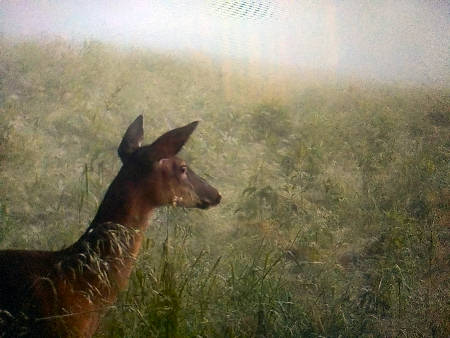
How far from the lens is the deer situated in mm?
2600

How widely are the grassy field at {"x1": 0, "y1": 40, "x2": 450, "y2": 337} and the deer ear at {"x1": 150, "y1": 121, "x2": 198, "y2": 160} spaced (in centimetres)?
67

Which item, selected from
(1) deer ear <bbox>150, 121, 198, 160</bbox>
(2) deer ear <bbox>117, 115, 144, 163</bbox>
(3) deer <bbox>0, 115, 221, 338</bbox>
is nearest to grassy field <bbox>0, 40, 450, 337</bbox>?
(3) deer <bbox>0, 115, 221, 338</bbox>

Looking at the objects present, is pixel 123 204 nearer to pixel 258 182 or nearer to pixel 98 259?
pixel 98 259

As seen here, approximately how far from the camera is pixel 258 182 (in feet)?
12.6

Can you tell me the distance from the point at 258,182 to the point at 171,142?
1241 millimetres

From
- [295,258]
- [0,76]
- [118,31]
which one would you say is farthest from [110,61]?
[295,258]

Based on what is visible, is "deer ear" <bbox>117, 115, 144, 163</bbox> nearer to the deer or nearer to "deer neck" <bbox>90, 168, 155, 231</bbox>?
the deer

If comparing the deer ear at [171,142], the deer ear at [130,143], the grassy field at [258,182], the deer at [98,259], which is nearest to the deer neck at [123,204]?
the deer at [98,259]

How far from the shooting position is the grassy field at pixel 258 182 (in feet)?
10.8

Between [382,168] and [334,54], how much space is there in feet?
3.53

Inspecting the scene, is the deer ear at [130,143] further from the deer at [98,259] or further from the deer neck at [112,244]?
the deer neck at [112,244]

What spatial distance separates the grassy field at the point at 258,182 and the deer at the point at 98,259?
25 cm

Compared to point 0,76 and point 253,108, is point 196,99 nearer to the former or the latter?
point 253,108

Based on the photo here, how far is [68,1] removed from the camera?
3.90 m
